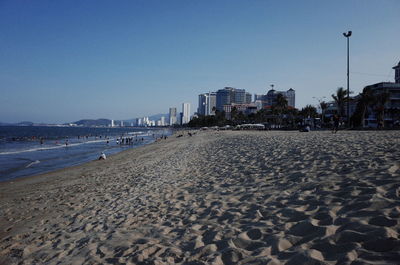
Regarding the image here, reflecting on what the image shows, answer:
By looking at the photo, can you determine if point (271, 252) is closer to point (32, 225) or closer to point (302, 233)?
point (302, 233)

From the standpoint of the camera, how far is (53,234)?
487cm

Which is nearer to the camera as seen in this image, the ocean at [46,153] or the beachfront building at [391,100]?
the ocean at [46,153]

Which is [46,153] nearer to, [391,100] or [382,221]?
[382,221]

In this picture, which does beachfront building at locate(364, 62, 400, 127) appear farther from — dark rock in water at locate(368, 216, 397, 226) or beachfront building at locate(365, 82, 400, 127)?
dark rock in water at locate(368, 216, 397, 226)

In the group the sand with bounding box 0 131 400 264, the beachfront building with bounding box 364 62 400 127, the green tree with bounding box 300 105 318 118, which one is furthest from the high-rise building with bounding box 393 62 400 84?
the sand with bounding box 0 131 400 264

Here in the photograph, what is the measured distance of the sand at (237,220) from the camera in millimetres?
2896

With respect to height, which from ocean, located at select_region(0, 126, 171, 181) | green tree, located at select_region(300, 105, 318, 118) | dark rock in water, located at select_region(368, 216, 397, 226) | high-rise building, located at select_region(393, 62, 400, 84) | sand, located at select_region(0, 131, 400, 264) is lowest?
ocean, located at select_region(0, 126, 171, 181)

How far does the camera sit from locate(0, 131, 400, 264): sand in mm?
2896

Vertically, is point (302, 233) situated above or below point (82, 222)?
above


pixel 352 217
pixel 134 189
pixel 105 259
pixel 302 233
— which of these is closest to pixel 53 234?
pixel 105 259

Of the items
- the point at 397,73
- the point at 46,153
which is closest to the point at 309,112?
the point at 397,73

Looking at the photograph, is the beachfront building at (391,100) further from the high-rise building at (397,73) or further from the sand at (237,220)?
the sand at (237,220)

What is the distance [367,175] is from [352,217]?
216 cm

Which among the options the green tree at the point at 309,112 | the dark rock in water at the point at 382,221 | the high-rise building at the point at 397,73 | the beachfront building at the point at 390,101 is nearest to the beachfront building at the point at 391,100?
the beachfront building at the point at 390,101
